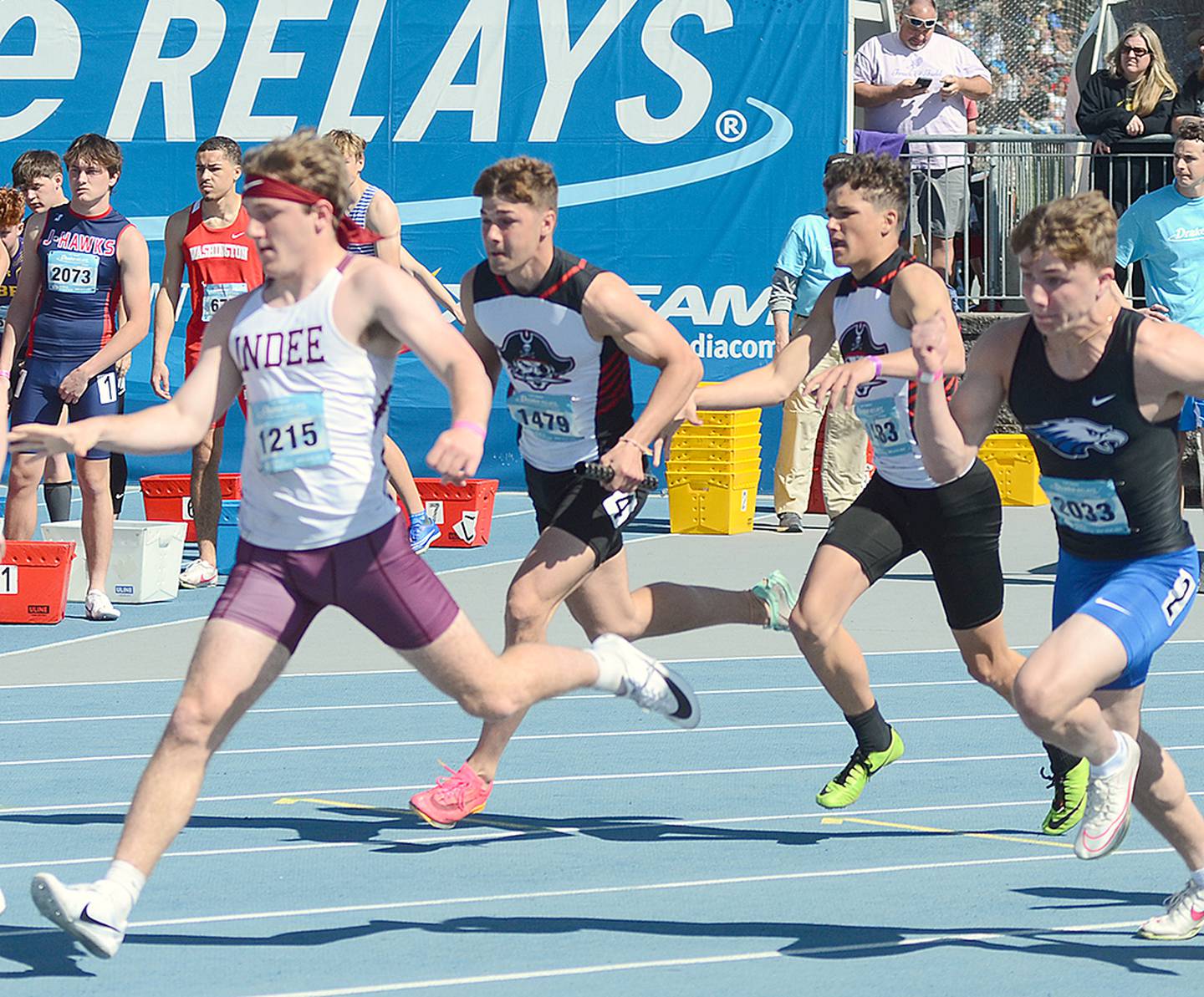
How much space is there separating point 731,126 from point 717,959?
37.3 ft

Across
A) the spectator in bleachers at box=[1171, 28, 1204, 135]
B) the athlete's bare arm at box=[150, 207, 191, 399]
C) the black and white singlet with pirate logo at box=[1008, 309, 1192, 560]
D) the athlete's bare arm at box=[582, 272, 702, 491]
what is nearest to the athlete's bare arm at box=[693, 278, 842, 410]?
the athlete's bare arm at box=[582, 272, 702, 491]

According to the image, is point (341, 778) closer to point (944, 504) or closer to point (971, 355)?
point (944, 504)

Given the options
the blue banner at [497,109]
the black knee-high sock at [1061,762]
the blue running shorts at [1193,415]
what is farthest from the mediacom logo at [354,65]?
the black knee-high sock at [1061,762]

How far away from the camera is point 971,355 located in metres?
5.74

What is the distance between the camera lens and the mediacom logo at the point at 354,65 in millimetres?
15953

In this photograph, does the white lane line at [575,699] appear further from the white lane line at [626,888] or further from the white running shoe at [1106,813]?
the white running shoe at [1106,813]

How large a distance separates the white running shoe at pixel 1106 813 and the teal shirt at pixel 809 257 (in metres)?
8.93

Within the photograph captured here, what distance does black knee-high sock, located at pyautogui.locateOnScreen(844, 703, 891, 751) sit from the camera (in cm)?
701

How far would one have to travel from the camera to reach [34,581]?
10883 mm

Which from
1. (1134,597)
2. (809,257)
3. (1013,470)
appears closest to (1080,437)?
(1134,597)

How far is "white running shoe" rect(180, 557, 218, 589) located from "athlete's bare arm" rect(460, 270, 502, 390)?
5.66m

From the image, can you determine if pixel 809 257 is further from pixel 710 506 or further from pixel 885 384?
pixel 885 384

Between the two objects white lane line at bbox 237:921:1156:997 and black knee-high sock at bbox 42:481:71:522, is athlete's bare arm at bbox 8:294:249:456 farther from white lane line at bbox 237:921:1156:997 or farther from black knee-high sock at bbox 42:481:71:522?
black knee-high sock at bbox 42:481:71:522

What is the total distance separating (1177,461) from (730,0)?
35.5 ft
